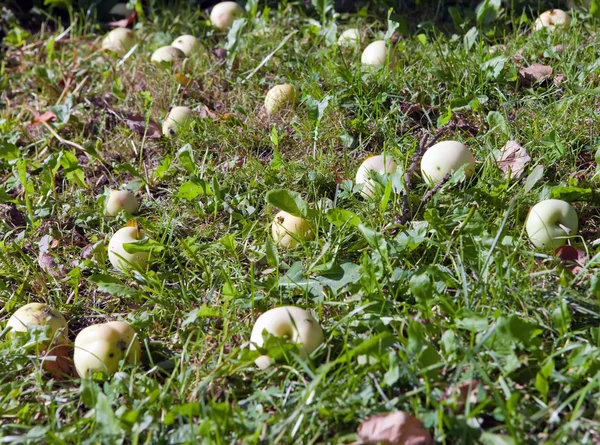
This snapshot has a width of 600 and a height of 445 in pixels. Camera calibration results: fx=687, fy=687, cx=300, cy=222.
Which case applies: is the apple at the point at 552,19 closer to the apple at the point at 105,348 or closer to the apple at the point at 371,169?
the apple at the point at 371,169

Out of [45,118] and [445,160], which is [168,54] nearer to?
[45,118]

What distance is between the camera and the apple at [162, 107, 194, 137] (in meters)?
3.11

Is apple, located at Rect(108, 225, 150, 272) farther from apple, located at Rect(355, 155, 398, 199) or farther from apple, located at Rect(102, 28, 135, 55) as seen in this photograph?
apple, located at Rect(102, 28, 135, 55)

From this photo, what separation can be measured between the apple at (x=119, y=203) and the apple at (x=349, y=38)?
1363 mm

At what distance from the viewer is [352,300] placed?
2197 millimetres

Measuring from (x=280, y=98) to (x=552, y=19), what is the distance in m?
1.40

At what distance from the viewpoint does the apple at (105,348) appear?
207cm

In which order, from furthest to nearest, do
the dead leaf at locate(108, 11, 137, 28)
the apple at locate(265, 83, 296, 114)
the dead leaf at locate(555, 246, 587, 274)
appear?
the dead leaf at locate(108, 11, 137, 28) < the apple at locate(265, 83, 296, 114) < the dead leaf at locate(555, 246, 587, 274)

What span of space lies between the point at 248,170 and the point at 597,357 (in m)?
1.53

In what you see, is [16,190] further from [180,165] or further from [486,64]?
[486,64]

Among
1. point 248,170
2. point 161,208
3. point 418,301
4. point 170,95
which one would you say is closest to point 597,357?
point 418,301

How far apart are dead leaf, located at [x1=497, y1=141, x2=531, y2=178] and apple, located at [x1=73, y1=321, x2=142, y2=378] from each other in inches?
57.6

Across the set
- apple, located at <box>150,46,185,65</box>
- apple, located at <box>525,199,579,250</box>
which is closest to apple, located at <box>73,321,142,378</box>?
apple, located at <box>525,199,579,250</box>

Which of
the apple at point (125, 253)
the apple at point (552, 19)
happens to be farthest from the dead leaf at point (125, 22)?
the apple at point (552, 19)
